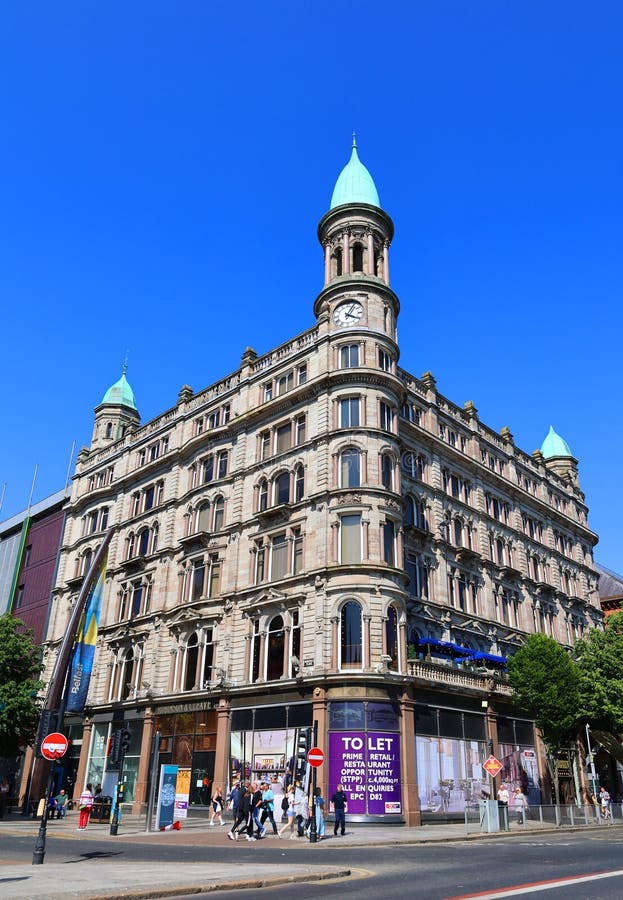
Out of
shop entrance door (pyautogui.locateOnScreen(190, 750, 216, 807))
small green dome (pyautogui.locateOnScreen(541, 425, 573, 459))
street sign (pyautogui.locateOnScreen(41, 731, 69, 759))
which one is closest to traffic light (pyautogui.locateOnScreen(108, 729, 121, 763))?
shop entrance door (pyautogui.locateOnScreen(190, 750, 216, 807))

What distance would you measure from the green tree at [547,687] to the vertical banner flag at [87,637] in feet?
76.8

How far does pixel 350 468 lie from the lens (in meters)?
38.0

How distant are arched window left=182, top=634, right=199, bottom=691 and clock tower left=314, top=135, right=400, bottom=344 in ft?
66.7

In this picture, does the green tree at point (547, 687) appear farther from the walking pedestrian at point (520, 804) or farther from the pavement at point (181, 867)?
the pavement at point (181, 867)

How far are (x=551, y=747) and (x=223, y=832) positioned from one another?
65.8 feet

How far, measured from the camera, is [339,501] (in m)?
37.0

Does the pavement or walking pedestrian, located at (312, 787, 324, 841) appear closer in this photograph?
the pavement

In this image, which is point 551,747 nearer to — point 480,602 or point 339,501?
point 480,602

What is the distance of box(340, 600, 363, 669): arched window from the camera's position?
111 ft

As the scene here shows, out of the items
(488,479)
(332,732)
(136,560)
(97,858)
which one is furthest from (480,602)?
(97,858)

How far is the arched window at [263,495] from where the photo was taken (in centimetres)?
4208

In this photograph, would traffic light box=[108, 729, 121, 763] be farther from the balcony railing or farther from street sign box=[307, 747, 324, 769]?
street sign box=[307, 747, 324, 769]

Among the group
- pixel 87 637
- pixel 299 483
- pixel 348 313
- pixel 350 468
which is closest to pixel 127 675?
pixel 87 637

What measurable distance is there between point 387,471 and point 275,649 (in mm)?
11005
